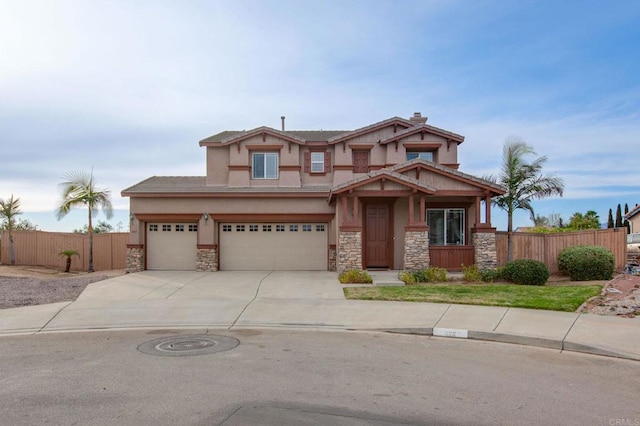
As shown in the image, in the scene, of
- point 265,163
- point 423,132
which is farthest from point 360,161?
point 265,163

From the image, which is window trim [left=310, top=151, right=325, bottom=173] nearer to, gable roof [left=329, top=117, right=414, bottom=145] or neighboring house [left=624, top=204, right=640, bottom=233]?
gable roof [left=329, top=117, right=414, bottom=145]

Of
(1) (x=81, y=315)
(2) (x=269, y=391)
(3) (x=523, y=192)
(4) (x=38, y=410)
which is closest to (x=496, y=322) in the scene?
(2) (x=269, y=391)

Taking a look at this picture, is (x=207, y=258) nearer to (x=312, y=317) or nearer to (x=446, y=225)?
(x=446, y=225)

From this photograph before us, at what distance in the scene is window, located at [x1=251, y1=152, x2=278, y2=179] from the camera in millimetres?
23750

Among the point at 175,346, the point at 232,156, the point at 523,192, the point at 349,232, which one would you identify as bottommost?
the point at 175,346

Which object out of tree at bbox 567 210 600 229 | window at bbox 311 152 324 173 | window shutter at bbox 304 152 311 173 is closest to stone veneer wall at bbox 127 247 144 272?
window shutter at bbox 304 152 311 173

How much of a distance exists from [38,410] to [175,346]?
340 centimetres

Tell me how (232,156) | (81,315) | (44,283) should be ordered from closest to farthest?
(81,315) → (44,283) → (232,156)

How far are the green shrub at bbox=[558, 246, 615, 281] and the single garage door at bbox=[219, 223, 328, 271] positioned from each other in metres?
9.49

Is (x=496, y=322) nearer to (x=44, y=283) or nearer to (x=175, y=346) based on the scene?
(x=175, y=346)

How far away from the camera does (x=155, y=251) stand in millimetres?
22125

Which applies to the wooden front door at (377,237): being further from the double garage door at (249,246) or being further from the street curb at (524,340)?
the street curb at (524,340)

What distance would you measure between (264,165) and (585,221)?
23458 millimetres

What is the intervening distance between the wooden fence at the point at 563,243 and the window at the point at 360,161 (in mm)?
7580
